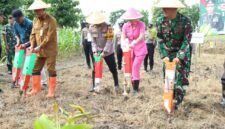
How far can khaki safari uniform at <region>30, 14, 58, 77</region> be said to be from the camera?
7312mm

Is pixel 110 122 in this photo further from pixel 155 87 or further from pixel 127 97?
pixel 155 87

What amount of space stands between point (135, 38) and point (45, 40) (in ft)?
5.08

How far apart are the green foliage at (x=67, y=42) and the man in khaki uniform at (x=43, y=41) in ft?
32.7

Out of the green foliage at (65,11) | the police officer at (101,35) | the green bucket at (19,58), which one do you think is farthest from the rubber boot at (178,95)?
the green foliage at (65,11)

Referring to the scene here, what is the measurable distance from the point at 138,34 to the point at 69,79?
10.9 feet

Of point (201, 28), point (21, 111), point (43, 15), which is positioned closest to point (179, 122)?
point (21, 111)

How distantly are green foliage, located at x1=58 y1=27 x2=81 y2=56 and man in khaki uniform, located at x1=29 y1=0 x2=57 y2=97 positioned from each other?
9.98m

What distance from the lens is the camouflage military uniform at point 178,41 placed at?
598 cm

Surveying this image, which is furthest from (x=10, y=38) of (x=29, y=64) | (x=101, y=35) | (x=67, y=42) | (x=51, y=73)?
(x=67, y=42)

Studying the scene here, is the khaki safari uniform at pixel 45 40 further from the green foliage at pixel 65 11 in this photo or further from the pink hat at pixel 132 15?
the green foliage at pixel 65 11

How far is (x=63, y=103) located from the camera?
7.11m

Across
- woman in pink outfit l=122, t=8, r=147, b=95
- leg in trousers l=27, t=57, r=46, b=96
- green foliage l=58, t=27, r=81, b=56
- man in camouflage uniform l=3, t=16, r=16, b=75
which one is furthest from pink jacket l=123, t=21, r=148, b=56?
green foliage l=58, t=27, r=81, b=56

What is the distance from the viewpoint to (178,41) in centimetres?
612

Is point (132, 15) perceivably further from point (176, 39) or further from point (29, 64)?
point (29, 64)
